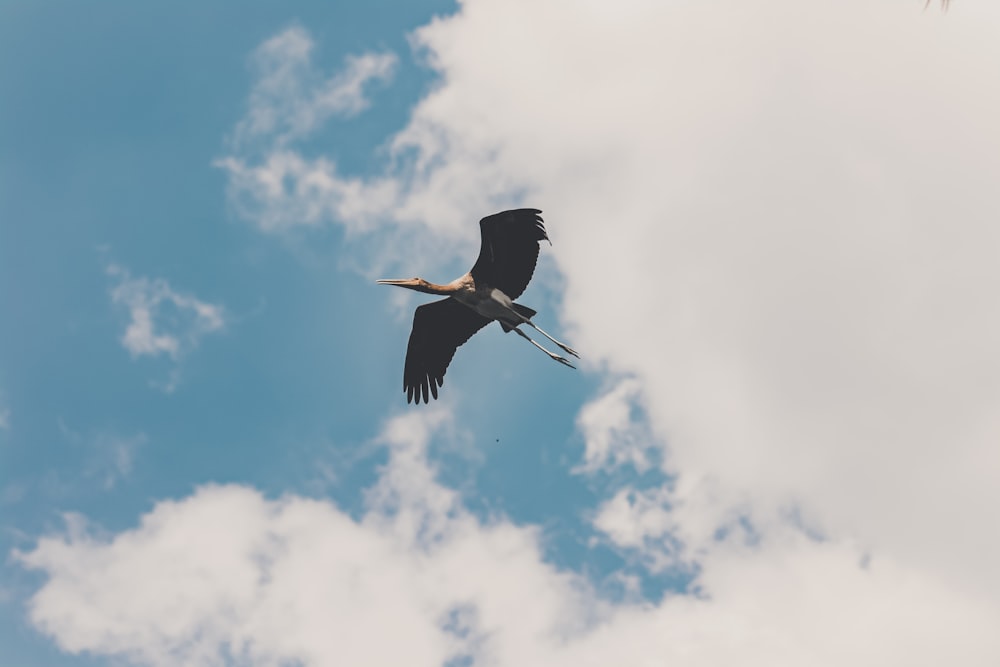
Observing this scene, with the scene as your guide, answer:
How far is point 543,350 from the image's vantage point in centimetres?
2439

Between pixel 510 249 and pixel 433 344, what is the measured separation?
152 inches

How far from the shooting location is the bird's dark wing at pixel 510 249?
856 inches

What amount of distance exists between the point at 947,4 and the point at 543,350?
13611 mm

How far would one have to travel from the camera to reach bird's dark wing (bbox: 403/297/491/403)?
2484cm

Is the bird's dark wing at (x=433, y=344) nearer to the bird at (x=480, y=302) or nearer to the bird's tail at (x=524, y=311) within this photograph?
the bird at (x=480, y=302)

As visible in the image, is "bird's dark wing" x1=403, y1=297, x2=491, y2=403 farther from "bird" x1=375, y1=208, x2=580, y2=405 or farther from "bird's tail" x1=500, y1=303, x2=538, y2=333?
"bird's tail" x1=500, y1=303, x2=538, y2=333

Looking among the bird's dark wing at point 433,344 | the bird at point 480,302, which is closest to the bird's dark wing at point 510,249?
the bird at point 480,302

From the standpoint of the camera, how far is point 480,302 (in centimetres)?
2348

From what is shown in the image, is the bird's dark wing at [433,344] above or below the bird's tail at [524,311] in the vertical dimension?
above

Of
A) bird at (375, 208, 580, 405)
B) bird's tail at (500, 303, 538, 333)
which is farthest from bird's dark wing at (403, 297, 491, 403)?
bird's tail at (500, 303, 538, 333)

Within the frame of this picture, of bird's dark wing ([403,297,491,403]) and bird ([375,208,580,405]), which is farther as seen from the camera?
bird's dark wing ([403,297,491,403])

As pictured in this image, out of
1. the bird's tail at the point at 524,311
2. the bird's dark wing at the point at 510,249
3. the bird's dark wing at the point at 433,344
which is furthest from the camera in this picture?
the bird's dark wing at the point at 433,344

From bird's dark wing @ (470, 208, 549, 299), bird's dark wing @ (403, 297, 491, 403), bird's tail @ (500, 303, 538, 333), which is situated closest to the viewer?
bird's dark wing @ (470, 208, 549, 299)

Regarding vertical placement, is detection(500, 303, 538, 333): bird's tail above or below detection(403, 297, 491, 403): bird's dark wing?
below
